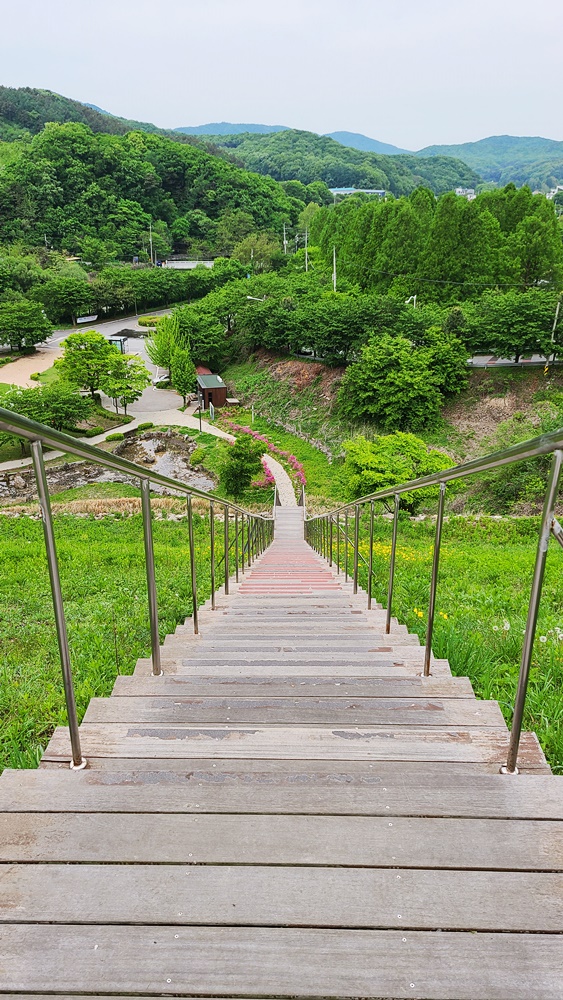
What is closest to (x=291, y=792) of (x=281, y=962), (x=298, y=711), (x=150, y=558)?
(x=281, y=962)

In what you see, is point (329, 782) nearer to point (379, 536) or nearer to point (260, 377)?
point (379, 536)

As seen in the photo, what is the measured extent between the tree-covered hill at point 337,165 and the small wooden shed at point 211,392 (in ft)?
363

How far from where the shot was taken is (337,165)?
411 ft

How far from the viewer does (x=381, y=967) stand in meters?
1.05

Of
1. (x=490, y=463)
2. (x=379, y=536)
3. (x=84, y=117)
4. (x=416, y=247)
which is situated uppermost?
(x=84, y=117)

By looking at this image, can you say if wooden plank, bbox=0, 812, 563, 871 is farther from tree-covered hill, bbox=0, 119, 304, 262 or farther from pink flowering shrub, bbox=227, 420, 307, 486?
tree-covered hill, bbox=0, 119, 304, 262

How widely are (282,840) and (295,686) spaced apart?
106cm

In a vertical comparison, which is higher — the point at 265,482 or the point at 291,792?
the point at 291,792

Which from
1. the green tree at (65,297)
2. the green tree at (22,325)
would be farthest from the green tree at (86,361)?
the green tree at (65,297)

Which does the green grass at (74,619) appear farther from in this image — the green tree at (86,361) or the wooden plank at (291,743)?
the green tree at (86,361)

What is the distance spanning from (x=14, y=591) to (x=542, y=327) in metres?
27.1

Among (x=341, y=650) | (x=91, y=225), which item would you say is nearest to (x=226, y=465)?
(x=341, y=650)

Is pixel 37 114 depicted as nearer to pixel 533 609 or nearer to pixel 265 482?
pixel 265 482

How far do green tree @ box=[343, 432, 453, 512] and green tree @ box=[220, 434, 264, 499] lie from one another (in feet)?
18.8
